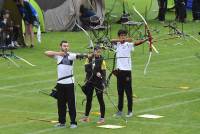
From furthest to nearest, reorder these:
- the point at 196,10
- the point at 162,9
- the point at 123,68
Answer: the point at 196,10 < the point at 162,9 < the point at 123,68

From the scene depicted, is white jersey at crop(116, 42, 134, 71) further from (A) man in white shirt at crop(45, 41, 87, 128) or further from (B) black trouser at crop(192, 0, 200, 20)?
(B) black trouser at crop(192, 0, 200, 20)

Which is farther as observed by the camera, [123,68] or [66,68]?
[123,68]

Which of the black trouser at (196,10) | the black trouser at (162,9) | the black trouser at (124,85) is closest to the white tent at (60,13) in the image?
the black trouser at (162,9)

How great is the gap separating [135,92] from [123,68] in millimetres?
4326

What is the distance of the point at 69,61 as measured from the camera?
16734 mm

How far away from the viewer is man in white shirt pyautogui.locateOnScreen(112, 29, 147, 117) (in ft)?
59.0

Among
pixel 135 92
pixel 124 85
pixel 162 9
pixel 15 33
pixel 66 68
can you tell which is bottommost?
pixel 135 92

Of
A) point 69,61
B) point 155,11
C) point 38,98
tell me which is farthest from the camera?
point 155,11

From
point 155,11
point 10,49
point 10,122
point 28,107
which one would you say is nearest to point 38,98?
point 28,107

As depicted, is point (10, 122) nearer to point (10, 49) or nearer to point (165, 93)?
point (165, 93)

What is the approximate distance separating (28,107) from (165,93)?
445cm

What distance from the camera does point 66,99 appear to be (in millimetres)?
16797

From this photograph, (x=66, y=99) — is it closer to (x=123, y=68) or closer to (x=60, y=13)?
(x=123, y=68)

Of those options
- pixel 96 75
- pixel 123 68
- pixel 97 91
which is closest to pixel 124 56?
pixel 123 68
